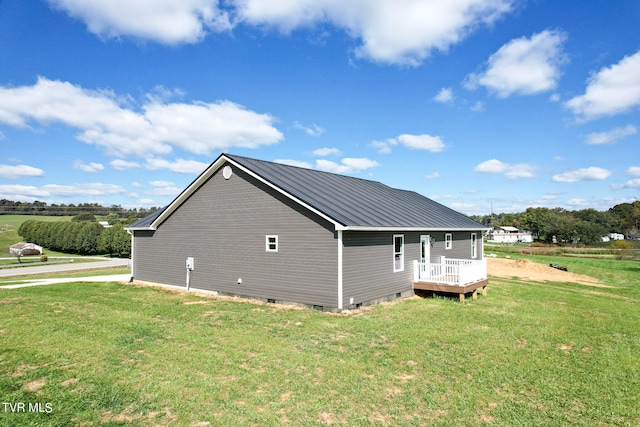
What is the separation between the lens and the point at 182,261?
1800cm

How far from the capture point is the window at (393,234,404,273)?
15.1 m

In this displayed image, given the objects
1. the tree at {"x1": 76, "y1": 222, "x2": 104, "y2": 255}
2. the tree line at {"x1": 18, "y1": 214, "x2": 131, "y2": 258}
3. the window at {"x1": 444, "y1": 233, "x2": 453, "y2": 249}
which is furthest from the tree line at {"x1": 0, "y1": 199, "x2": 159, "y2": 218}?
the window at {"x1": 444, "y1": 233, "x2": 453, "y2": 249}

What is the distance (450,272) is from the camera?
52.3 feet

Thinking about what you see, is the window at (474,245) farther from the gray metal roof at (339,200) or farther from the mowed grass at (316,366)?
the mowed grass at (316,366)

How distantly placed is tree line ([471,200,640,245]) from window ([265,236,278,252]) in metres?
59.1

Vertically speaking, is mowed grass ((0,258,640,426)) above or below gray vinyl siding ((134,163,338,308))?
below

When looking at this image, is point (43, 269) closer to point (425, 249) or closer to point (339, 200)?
point (339, 200)

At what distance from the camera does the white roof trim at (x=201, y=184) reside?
1299cm

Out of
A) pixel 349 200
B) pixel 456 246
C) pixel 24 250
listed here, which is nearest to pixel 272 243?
pixel 349 200

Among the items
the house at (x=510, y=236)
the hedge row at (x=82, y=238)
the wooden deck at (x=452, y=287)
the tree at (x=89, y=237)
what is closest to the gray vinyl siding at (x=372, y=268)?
the wooden deck at (x=452, y=287)

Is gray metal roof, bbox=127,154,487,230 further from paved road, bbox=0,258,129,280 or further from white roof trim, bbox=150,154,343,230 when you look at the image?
paved road, bbox=0,258,129,280

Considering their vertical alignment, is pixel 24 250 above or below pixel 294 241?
below

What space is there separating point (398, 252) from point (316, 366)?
864 centimetres

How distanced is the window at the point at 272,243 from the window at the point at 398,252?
15.2 feet
